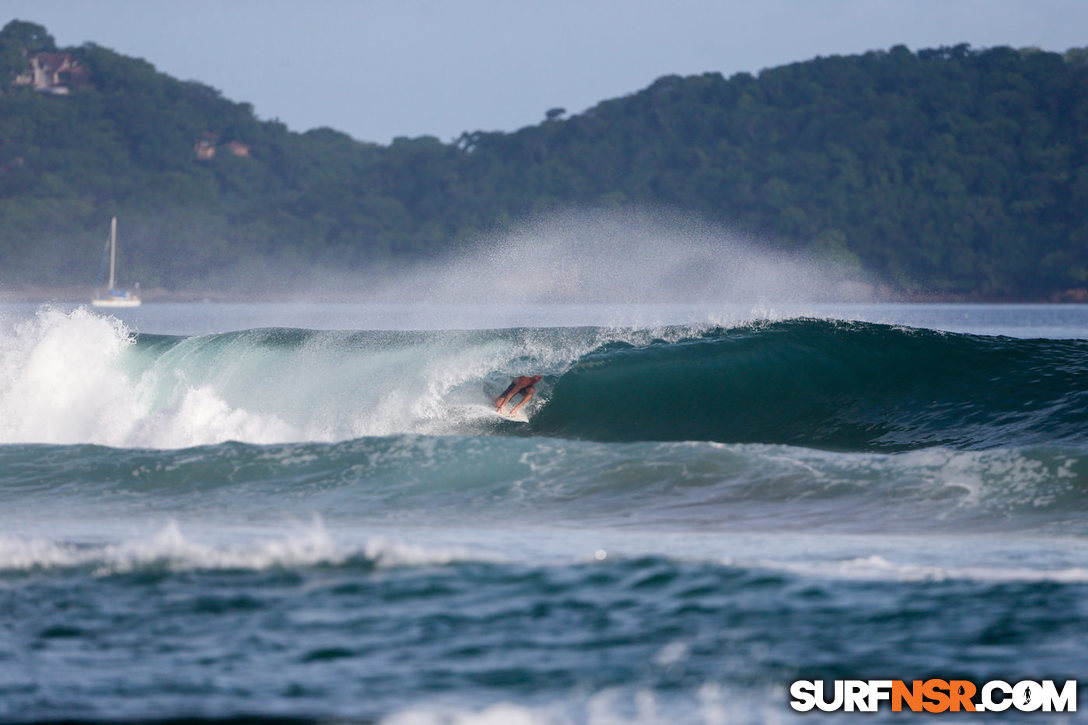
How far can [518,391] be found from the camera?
16.0m

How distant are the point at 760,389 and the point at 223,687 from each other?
485 inches

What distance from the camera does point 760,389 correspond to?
55.4 feet

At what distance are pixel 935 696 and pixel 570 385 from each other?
38.5 feet

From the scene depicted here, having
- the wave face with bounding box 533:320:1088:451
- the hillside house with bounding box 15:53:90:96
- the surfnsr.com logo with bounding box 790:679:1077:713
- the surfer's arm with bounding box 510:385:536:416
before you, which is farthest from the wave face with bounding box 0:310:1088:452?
the hillside house with bounding box 15:53:90:96

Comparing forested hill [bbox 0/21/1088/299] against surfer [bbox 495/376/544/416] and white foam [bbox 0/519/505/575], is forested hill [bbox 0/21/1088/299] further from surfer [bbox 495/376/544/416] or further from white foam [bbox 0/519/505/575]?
white foam [bbox 0/519/505/575]

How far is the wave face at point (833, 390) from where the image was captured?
585 inches

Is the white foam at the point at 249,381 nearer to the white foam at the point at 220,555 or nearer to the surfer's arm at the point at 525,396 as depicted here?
the surfer's arm at the point at 525,396

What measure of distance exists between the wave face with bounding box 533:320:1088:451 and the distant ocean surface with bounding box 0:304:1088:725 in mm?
59

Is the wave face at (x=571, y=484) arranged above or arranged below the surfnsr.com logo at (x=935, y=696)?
above

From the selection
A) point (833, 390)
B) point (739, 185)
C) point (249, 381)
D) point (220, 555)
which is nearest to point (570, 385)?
point (833, 390)

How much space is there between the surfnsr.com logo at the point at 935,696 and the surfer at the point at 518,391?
10.5 meters

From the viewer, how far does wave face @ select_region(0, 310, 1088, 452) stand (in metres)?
15.3

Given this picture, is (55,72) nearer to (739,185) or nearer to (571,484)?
(739,185)

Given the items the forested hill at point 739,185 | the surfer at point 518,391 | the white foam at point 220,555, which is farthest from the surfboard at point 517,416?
the forested hill at point 739,185
